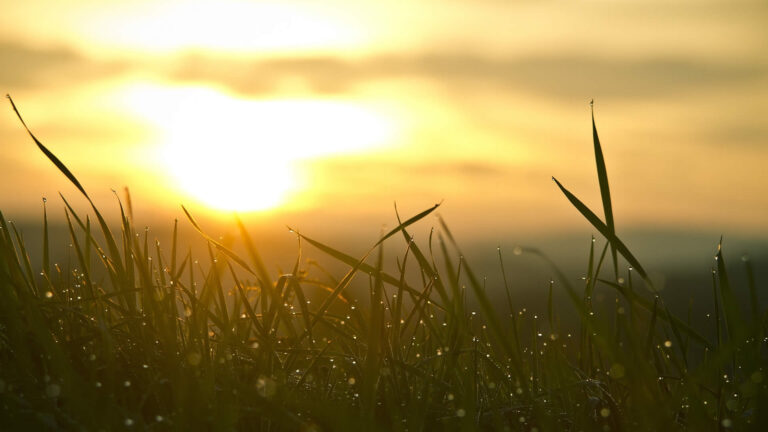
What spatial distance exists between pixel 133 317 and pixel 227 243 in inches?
22.5

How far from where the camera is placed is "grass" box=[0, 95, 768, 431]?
59.2 inches

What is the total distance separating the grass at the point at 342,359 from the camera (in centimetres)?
150

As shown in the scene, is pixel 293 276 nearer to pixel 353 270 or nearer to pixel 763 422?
pixel 353 270

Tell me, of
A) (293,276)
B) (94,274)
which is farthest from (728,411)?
(94,274)

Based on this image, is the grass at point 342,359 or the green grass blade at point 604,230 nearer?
the grass at point 342,359

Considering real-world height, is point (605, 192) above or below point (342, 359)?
above

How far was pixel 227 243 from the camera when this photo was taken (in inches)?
90.3

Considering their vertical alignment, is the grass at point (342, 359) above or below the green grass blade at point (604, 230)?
below

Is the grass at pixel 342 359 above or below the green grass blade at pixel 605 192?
below

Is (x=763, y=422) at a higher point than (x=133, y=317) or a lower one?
lower

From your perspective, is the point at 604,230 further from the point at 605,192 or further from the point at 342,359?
the point at 342,359

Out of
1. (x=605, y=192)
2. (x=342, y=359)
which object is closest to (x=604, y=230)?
(x=605, y=192)

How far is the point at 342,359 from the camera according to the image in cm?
188

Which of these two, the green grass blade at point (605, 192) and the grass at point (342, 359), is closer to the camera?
the grass at point (342, 359)
